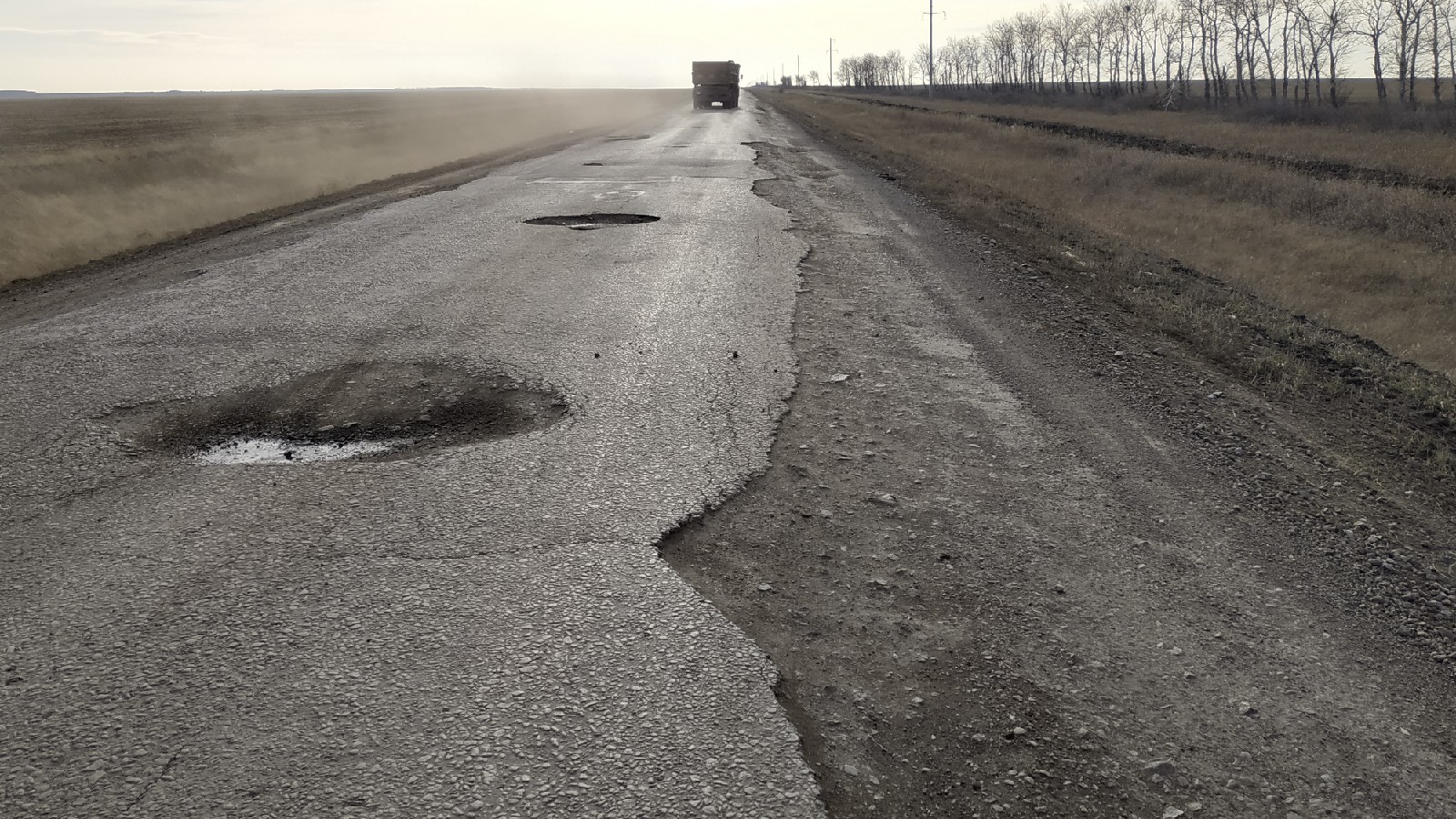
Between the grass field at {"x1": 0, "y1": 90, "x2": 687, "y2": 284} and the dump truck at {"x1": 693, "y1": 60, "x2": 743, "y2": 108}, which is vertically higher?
the dump truck at {"x1": 693, "y1": 60, "x2": 743, "y2": 108}

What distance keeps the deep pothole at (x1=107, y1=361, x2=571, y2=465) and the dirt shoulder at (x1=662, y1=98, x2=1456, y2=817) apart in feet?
4.63

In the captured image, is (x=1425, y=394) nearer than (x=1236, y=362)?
Yes

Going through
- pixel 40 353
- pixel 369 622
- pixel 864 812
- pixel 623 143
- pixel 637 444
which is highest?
pixel 623 143

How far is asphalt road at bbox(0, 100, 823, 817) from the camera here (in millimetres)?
2227

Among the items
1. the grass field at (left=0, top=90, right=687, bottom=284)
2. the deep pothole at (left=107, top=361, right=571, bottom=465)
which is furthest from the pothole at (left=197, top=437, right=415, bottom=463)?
the grass field at (left=0, top=90, right=687, bottom=284)

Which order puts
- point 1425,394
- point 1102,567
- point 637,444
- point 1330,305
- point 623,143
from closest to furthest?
1. point 1102,567
2. point 637,444
3. point 1425,394
4. point 1330,305
5. point 623,143

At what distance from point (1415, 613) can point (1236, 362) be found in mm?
3025

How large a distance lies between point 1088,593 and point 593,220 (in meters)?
8.35

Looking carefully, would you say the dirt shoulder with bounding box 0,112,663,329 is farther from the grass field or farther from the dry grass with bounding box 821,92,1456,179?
the dry grass with bounding box 821,92,1456,179

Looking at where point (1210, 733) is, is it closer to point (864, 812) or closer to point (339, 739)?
point (864, 812)

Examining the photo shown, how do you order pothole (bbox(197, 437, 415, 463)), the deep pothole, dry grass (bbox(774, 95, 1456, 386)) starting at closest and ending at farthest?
1. pothole (bbox(197, 437, 415, 463))
2. the deep pothole
3. dry grass (bbox(774, 95, 1456, 386))

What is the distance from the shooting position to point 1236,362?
5.70 m

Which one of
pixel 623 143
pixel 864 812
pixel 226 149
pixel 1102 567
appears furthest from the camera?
pixel 226 149

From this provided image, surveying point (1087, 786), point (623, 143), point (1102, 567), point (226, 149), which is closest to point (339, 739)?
point (1087, 786)
